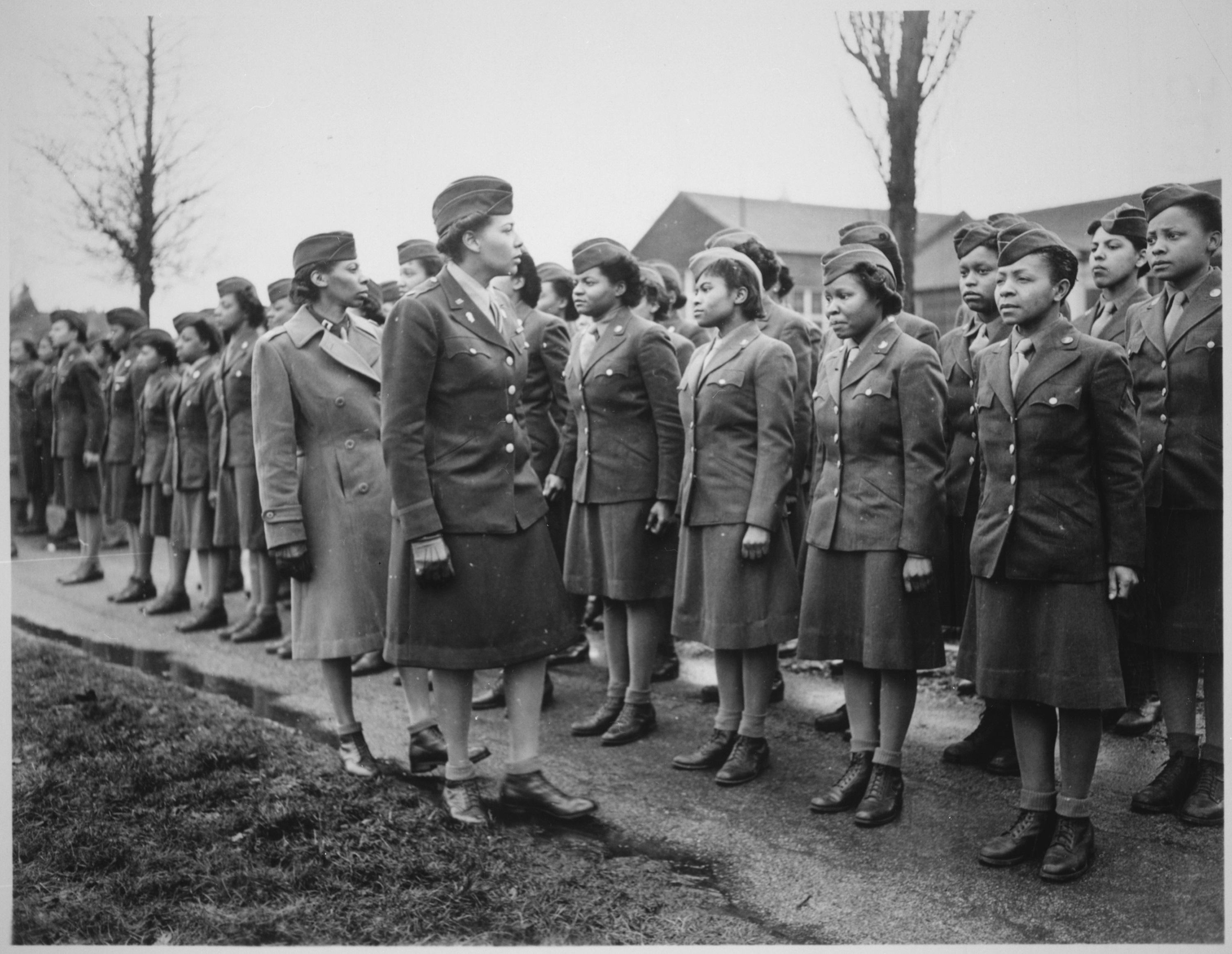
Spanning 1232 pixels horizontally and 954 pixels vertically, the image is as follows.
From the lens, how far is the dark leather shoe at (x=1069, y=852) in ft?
Result: 12.4

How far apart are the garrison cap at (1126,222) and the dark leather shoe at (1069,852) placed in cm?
247

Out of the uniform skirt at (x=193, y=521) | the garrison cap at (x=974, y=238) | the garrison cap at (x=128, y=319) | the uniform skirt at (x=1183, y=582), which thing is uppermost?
the garrison cap at (x=974, y=238)

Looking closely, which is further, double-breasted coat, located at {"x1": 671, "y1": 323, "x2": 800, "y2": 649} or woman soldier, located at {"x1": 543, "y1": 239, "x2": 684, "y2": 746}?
woman soldier, located at {"x1": 543, "y1": 239, "x2": 684, "y2": 746}

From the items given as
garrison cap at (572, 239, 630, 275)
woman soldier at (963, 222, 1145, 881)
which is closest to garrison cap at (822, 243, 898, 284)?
woman soldier at (963, 222, 1145, 881)

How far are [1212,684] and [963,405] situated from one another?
1537 millimetres

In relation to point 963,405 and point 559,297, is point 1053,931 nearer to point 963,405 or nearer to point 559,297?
point 963,405

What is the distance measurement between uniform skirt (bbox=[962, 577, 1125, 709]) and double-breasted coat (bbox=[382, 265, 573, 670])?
1629 millimetres

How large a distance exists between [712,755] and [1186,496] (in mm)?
2143

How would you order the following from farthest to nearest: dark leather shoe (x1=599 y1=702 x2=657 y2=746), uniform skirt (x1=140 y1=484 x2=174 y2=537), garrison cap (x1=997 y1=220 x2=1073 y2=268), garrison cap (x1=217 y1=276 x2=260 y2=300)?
uniform skirt (x1=140 y1=484 x2=174 y2=537), garrison cap (x1=217 y1=276 x2=260 y2=300), dark leather shoe (x1=599 y1=702 x2=657 y2=746), garrison cap (x1=997 y1=220 x2=1073 y2=268)

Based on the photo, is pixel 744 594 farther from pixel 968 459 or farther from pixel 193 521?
pixel 193 521

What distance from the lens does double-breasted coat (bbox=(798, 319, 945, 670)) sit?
431 centimetres

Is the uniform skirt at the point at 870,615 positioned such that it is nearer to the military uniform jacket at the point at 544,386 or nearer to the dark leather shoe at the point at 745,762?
the dark leather shoe at the point at 745,762

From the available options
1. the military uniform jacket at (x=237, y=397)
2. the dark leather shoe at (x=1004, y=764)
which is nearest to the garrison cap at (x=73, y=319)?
the military uniform jacket at (x=237, y=397)

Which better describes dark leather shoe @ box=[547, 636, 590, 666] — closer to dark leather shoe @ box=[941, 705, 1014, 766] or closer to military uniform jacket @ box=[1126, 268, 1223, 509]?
dark leather shoe @ box=[941, 705, 1014, 766]
